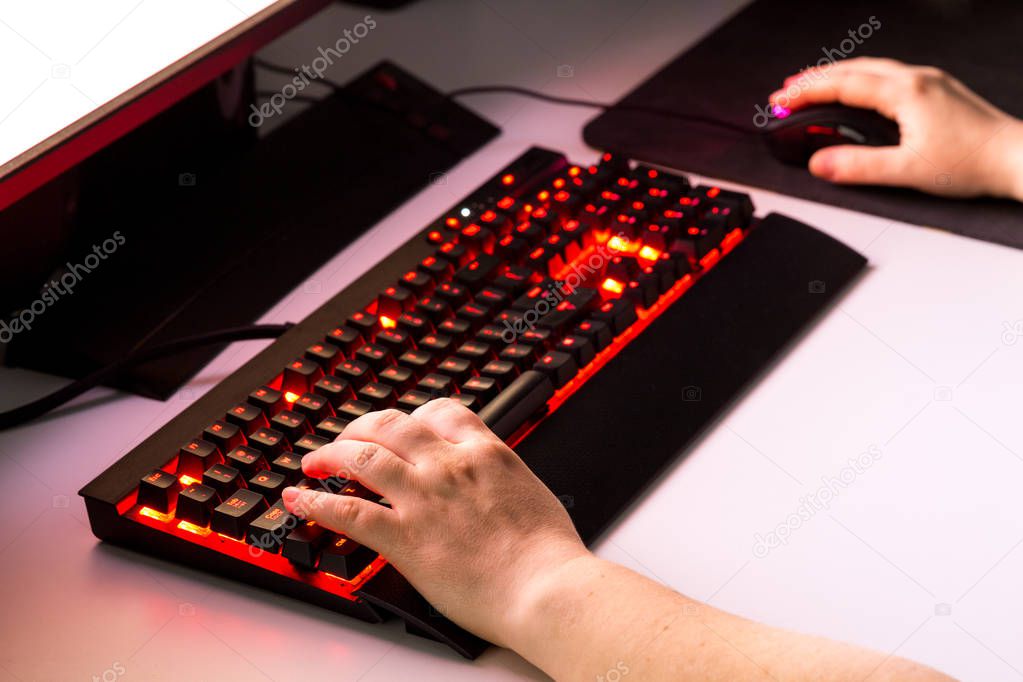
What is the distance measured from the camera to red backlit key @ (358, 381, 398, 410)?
30.5 inches

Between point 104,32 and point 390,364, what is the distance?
31cm

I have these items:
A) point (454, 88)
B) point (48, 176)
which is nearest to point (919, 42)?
point (454, 88)

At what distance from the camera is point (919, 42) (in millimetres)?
1238

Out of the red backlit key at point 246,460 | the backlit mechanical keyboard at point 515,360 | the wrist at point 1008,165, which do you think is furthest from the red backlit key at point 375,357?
the wrist at point 1008,165

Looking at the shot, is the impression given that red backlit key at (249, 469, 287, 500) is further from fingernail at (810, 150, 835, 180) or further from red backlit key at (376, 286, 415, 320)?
fingernail at (810, 150, 835, 180)

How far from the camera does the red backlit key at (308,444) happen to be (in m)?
0.74

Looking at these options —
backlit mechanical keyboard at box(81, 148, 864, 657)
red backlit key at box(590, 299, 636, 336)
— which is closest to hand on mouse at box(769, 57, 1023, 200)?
backlit mechanical keyboard at box(81, 148, 864, 657)

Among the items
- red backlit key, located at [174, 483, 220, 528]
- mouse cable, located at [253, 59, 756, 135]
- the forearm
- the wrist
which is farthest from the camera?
mouse cable, located at [253, 59, 756, 135]

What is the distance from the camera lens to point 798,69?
1.20m

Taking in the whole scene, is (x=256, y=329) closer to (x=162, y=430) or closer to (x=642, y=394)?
(x=162, y=430)

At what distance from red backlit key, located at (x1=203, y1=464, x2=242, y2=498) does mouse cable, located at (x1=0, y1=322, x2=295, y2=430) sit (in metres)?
0.18

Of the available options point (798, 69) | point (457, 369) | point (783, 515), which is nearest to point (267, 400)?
point (457, 369)

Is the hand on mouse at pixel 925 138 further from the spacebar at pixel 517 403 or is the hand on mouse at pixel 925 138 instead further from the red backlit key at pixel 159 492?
the red backlit key at pixel 159 492

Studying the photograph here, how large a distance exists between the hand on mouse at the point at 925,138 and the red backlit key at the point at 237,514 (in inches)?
23.4
